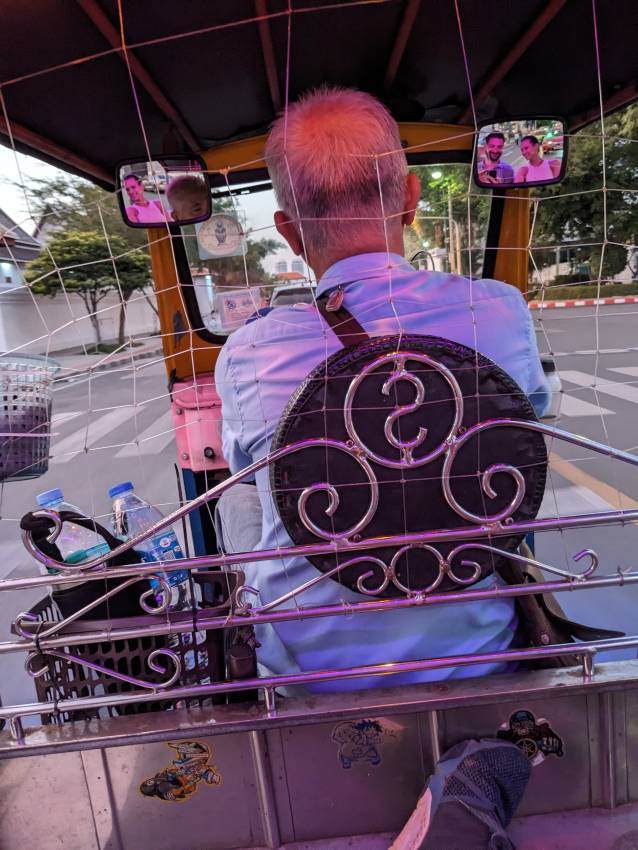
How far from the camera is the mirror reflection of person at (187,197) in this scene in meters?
1.81

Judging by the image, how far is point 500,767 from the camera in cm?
111

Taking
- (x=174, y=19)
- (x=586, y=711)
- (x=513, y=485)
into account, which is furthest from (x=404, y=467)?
(x=174, y=19)

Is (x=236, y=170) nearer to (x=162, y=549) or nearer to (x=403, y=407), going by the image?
(x=162, y=549)

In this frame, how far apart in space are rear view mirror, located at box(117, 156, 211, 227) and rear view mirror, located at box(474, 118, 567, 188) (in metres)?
0.89

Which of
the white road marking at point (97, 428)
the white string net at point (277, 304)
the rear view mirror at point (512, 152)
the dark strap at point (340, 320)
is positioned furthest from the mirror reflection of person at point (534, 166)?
the white road marking at point (97, 428)

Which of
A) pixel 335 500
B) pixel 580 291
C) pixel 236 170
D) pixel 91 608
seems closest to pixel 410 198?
pixel 580 291

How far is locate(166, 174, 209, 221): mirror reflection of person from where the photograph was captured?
5.94ft

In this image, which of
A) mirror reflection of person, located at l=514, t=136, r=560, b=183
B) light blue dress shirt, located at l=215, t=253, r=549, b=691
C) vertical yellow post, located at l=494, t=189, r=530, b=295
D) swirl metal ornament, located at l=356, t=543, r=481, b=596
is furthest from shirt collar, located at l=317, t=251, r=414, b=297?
vertical yellow post, located at l=494, t=189, r=530, b=295

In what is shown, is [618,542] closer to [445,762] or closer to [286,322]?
[445,762]

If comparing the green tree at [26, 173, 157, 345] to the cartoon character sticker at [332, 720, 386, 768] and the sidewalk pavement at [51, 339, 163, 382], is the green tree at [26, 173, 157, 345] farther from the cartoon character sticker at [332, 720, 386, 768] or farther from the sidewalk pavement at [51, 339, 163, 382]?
the cartoon character sticker at [332, 720, 386, 768]

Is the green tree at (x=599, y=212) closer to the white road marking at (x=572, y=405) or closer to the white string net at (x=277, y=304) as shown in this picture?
the white string net at (x=277, y=304)

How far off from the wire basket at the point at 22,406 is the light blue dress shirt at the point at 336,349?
1.41 ft

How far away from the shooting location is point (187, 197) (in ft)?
5.95

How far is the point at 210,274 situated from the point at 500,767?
209 centimetres
